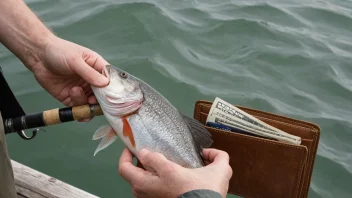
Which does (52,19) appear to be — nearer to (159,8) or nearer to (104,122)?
(159,8)

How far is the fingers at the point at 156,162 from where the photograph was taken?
2.02 metres

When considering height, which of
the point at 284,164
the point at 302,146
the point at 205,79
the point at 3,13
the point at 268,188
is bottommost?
the point at 205,79

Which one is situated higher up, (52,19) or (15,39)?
(15,39)

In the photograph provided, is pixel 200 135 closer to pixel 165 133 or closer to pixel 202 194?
pixel 165 133

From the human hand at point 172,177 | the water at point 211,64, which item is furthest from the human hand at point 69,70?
the water at point 211,64

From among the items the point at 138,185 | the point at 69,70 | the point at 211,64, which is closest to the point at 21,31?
the point at 69,70

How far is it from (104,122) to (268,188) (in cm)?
244

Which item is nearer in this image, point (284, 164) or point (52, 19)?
point (284, 164)

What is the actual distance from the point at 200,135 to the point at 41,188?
1.23 metres

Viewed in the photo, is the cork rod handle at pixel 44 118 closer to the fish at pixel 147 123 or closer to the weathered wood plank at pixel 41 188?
the fish at pixel 147 123

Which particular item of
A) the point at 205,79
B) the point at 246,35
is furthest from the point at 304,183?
the point at 246,35

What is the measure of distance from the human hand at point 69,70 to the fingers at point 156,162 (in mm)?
547

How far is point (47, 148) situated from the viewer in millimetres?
4102

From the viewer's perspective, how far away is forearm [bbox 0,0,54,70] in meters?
2.74
